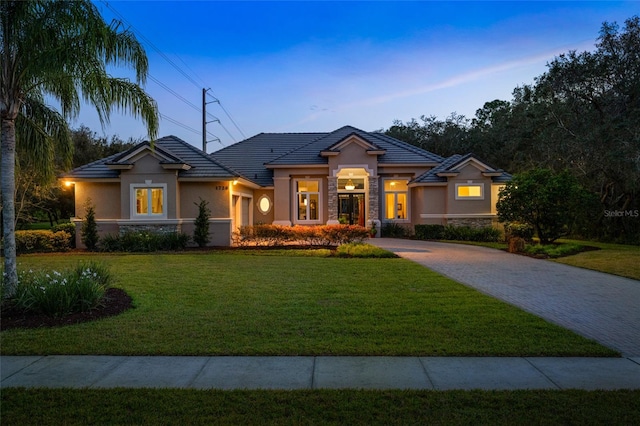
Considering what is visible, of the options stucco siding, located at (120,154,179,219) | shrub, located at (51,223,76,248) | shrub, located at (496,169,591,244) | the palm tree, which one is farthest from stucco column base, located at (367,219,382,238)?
the palm tree

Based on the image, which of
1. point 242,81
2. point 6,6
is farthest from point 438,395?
point 242,81

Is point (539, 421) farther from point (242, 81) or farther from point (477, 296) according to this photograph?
point (242, 81)

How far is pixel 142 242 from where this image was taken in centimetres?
1834

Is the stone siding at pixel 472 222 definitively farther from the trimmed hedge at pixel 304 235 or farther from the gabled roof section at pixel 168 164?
the gabled roof section at pixel 168 164

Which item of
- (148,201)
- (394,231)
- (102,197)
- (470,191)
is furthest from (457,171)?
(102,197)

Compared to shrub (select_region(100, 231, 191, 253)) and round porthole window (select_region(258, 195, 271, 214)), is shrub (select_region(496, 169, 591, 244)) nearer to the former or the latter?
round porthole window (select_region(258, 195, 271, 214))

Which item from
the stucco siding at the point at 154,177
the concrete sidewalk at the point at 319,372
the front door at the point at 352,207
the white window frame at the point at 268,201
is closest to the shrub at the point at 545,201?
the front door at the point at 352,207

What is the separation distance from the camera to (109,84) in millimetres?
8688

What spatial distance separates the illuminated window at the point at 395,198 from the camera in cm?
2683

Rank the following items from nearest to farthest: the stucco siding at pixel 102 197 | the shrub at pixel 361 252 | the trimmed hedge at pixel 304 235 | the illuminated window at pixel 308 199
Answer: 1. the shrub at pixel 361 252
2. the trimmed hedge at pixel 304 235
3. the stucco siding at pixel 102 197
4. the illuminated window at pixel 308 199

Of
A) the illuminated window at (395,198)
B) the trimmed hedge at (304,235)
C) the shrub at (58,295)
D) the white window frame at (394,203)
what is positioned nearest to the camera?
the shrub at (58,295)

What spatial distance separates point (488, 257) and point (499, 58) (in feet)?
27.2

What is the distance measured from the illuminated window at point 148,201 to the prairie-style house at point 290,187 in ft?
0.14

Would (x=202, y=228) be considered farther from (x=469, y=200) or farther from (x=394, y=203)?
(x=469, y=200)
